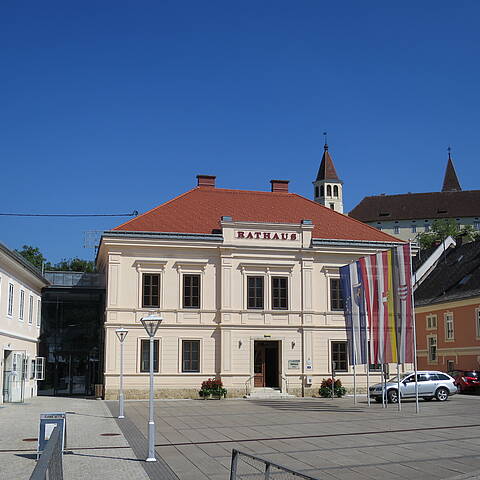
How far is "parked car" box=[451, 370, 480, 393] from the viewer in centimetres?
3925

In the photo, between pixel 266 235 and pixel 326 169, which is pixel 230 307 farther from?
pixel 326 169

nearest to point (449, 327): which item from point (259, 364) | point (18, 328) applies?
point (259, 364)

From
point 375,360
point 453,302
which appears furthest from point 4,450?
point 453,302

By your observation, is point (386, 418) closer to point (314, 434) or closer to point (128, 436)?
point (314, 434)

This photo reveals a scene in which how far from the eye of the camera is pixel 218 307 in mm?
37281

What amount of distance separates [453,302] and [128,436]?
31.5m

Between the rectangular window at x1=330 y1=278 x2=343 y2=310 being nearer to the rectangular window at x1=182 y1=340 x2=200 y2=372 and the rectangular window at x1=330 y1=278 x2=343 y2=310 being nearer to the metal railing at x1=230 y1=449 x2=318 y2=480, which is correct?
the rectangular window at x1=182 y1=340 x2=200 y2=372

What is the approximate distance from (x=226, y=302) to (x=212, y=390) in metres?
4.85

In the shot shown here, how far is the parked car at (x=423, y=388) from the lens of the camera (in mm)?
32719

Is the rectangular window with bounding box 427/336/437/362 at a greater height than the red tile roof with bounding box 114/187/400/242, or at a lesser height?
lesser

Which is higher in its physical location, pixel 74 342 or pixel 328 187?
pixel 328 187

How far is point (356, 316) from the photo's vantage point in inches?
1193

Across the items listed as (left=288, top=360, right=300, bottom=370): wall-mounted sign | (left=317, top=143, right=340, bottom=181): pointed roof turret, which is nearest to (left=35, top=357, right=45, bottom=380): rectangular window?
(left=288, top=360, right=300, bottom=370): wall-mounted sign

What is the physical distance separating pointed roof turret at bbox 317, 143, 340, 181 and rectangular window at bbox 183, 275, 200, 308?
225 ft
